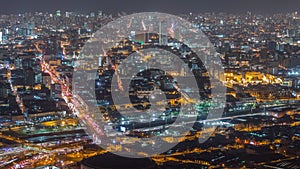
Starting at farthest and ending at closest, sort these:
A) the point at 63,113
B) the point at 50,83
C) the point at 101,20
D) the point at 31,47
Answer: the point at 101,20 → the point at 31,47 → the point at 50,83 → the point at 63,113

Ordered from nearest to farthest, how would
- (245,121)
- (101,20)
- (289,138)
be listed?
(289,138)
(245,121)
(101,20)

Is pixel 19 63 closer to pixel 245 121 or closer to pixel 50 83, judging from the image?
pixel 50 83

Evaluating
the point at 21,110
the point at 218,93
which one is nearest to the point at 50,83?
the point at 21,110

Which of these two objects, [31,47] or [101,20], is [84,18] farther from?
[31,47]

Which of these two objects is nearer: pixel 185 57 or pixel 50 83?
pixel 50 83

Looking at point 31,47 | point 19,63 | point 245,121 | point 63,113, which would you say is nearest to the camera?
point 245,121

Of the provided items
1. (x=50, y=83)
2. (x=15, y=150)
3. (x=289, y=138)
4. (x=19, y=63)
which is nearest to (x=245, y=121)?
(x=289, y=138)

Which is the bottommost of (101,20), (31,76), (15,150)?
(15,150)

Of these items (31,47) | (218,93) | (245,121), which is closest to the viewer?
(245,121)

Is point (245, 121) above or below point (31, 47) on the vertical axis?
below
